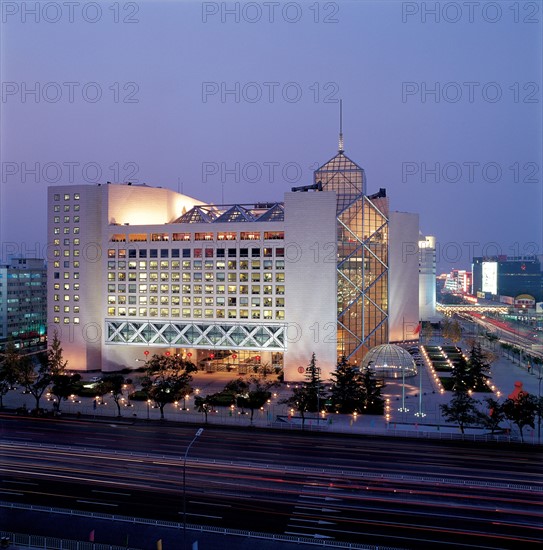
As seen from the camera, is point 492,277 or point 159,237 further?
point 492,277

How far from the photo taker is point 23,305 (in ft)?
283

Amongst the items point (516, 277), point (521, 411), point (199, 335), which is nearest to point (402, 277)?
point (199, 335)

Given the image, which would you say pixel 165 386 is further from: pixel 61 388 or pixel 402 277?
pixel 402 277

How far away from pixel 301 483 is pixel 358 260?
37.7 metres

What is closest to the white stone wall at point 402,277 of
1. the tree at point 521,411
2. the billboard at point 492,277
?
the tree at point 521,411

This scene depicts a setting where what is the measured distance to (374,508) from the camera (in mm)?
22266

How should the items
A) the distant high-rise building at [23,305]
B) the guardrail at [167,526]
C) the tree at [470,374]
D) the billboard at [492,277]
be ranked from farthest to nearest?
1. the billboard at [492,277]
2. the distant high-rise building at [23,305]
3. the tree at [470,374]
4. the guardrail at [167,526]

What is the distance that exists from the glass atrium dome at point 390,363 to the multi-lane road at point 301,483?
19753 mm

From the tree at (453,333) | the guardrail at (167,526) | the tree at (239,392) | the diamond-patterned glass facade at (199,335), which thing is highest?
the diamond-patterned glass facade at (199,335)

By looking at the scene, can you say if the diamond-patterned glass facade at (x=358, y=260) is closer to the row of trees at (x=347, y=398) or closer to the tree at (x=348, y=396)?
the row of trees at (x=347, y=398)

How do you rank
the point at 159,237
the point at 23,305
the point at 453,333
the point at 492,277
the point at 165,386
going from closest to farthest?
1. the point at 165,386
2. the point at 159,237
3. the point at 453,333
4. the point at 23,305
5. the point at 492,277

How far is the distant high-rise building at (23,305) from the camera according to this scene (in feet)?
270

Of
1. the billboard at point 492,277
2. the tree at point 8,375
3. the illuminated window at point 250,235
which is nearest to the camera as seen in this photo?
the tree at point 8,375

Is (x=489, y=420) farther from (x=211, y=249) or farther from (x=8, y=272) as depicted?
(x=8, y=272)
